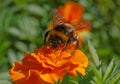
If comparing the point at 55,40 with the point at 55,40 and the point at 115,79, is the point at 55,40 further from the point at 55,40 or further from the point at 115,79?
the point at 115,79

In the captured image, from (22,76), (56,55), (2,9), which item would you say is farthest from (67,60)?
(2,9)

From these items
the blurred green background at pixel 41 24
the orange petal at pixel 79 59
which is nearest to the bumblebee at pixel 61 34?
the orange petal at pixel 79 59

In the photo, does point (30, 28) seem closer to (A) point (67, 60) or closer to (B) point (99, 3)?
(B) point (99, 3)

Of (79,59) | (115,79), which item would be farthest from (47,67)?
(115,79)

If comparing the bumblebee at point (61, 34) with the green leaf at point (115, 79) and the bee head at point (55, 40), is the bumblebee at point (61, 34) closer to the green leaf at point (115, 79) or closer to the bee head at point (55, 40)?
the bee head at point (55, 40)

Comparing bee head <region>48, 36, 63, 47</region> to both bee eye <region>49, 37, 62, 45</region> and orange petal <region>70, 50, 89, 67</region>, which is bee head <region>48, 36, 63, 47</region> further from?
orange petal <region>70, 50, 89, 67</region>
